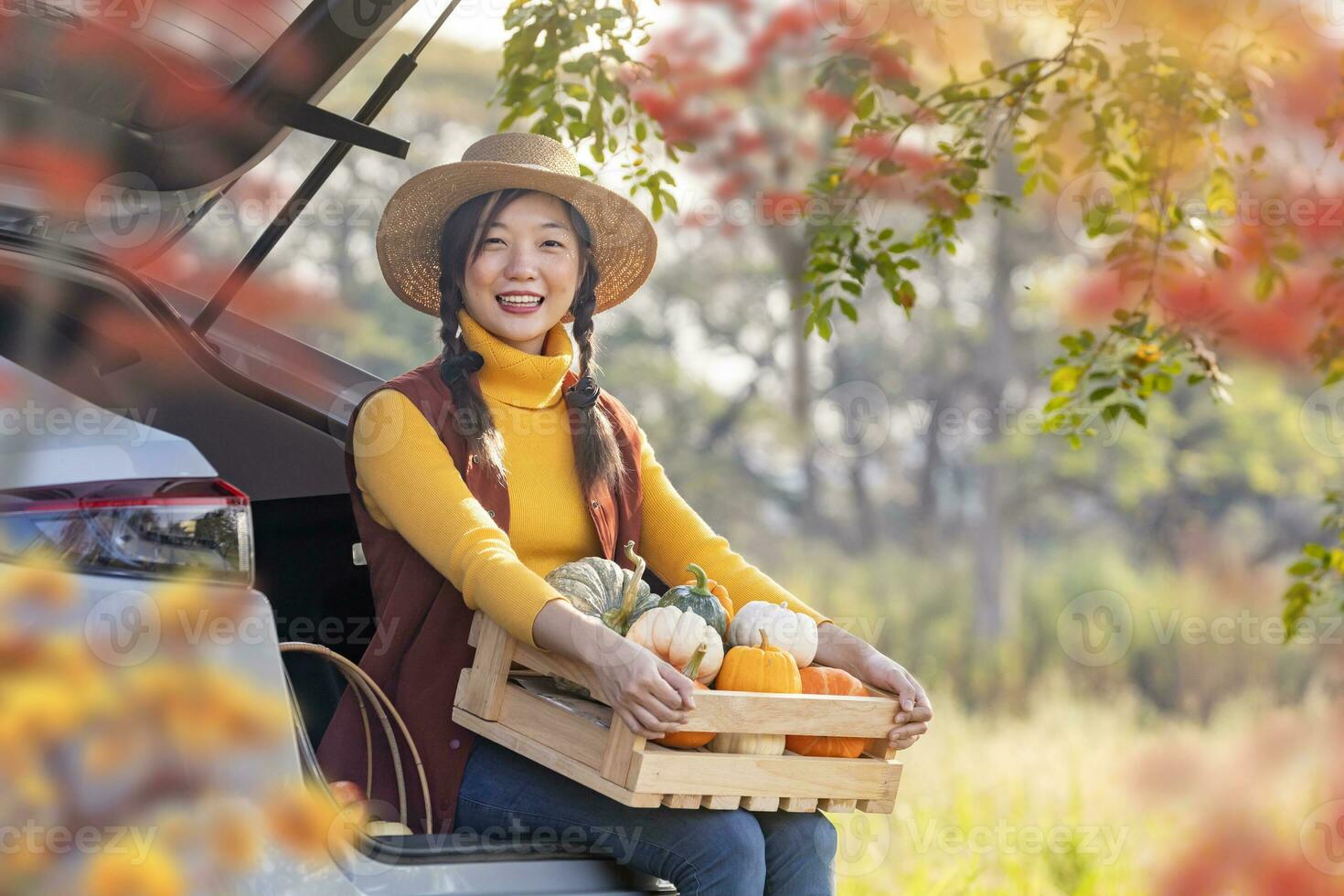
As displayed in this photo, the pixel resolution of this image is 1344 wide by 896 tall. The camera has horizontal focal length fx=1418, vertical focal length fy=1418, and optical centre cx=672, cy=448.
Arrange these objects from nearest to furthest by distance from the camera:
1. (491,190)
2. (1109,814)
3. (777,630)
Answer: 1. (777,630)
2. (491,190)
3. (1109,814)

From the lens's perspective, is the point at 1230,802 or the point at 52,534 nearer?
the point at 52,534

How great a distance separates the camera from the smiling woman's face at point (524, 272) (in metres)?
2.59

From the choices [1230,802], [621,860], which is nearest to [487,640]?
[621,860]

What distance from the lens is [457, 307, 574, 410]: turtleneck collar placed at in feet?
8.46

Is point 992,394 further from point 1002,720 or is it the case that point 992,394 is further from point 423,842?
point 423,842

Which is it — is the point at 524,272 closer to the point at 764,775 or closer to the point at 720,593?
the point at 720,593

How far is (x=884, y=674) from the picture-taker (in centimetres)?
238

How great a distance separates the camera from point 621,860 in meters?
2.21

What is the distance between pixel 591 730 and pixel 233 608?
614 mm

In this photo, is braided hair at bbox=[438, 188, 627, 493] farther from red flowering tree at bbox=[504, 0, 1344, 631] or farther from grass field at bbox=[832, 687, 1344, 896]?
grass field at bbox=[832, 687, 1344, 896]

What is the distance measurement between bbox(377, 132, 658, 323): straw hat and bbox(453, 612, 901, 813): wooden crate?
81 cm

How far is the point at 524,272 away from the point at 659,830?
1.03 meters

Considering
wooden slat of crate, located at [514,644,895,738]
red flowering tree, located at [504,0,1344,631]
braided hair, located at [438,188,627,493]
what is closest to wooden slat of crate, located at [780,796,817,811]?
wooden slat of crate, located at [514,644,895,738]

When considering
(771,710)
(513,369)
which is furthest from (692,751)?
(513,369)
